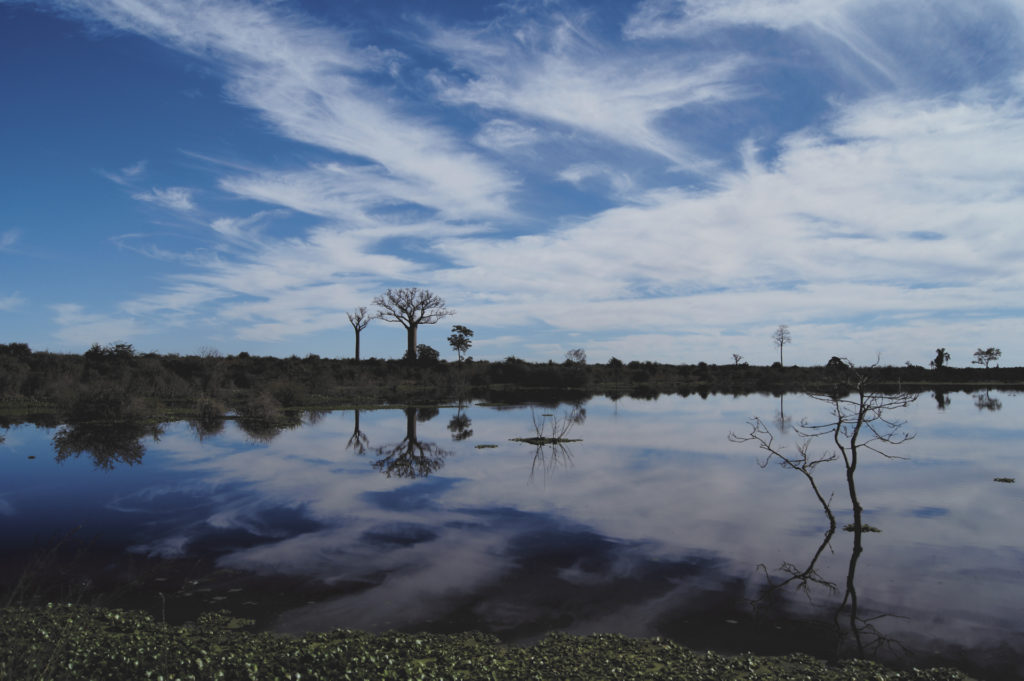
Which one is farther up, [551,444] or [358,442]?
[551,444]

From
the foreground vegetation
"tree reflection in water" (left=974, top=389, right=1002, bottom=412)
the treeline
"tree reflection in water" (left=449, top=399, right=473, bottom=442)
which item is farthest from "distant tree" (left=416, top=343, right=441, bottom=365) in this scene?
the foreground vegetation

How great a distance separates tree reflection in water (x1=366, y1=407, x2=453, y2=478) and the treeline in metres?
11.2

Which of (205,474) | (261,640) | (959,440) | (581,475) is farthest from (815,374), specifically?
(261,640)

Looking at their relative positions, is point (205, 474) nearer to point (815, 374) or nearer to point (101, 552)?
point (101, 552)

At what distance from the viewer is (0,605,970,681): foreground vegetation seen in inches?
243

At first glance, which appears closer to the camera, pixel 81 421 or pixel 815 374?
pixel 81 421

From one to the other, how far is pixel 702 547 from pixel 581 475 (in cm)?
689

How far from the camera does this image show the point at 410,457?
20.9m

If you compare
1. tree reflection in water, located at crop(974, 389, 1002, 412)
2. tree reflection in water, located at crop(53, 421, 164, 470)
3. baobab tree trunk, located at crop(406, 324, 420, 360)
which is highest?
baobab tree trunk, located at crop(406, 324, 420, 360)

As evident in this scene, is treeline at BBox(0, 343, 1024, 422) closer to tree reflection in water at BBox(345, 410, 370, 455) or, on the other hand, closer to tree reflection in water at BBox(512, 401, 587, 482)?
tree reflection in water at BBox(345, 410, 370, 455)

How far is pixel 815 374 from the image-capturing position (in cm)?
9394

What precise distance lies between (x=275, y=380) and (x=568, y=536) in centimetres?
3849

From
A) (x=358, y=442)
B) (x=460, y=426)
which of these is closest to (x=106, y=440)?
(x=358, y=442)

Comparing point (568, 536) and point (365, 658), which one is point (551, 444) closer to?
point (568, 536)
